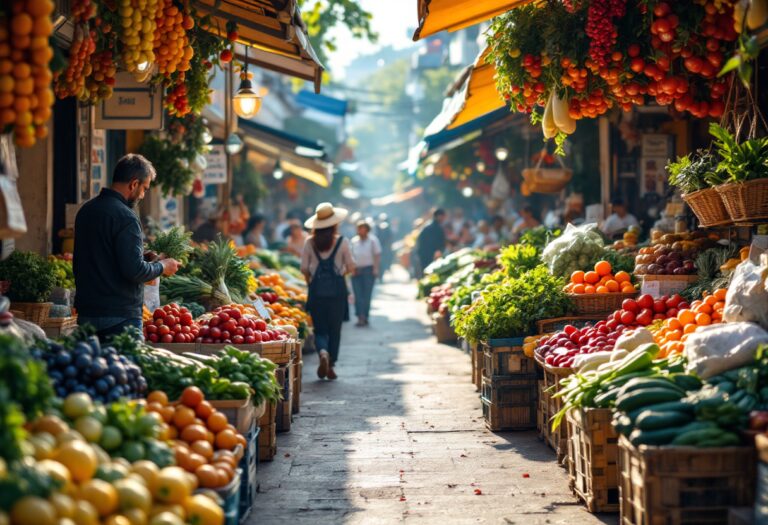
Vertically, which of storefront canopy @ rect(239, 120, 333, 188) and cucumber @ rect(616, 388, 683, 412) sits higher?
storefront canopy @ rect(239, 120, 333, 188)

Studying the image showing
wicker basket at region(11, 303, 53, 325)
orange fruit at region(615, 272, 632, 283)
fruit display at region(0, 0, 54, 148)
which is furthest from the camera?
orange fruit at region(615, 272, 632, 283)

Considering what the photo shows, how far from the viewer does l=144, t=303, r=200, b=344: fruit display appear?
809cm

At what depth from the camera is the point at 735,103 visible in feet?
24.2

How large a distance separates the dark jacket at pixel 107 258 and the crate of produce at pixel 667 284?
452 cm

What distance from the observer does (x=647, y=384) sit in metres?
5.61

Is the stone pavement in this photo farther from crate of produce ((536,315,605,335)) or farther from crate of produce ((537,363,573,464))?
crate of produce ((536,315,605,335))

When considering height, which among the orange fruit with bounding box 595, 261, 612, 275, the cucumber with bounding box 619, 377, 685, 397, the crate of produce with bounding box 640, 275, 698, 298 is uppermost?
the orange fruit with bounding box 595, 261, 612, 275

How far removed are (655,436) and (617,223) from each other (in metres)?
9.25

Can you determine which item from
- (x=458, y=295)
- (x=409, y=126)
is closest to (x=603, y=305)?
(x=458, y=295)

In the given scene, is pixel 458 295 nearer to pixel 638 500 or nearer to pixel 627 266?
pixel 627 266

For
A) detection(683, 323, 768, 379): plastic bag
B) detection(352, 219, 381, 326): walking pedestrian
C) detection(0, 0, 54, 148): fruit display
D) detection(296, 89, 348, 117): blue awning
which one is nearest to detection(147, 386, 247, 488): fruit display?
detection(0, 0, 54, 148): fruit display

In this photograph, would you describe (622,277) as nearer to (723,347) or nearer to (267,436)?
(267,436)

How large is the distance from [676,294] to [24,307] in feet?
18.3

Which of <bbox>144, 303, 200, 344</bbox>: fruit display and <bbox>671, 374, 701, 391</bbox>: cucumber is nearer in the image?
<bbox>671, 374, 701, 391</bbox>: cucumber
